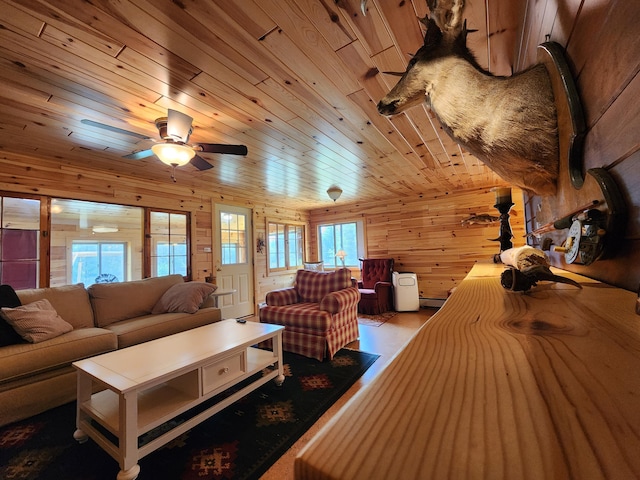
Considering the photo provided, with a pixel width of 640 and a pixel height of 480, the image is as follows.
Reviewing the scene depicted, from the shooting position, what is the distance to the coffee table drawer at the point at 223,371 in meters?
1.76

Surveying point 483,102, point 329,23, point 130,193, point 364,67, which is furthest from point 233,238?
point 483,102

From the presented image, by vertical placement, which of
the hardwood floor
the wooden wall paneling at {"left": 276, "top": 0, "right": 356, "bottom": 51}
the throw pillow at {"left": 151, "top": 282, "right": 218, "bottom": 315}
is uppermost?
the wooden wall paneling at {"left": 276, "top": 0, "right": 356, "bottom": 51}

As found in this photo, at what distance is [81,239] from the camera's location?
4.89 meters

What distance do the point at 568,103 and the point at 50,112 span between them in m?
2.88

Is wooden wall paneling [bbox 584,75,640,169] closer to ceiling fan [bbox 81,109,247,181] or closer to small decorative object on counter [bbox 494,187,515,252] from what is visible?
small decorative object on counter [bbox 494,187,515,252]

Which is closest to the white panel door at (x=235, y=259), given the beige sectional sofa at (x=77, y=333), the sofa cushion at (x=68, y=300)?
the beige sectional sofa at (x=77, y=333)

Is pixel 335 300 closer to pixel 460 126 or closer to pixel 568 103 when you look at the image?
pixel 460 126

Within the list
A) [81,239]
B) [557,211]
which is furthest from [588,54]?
[81,239]

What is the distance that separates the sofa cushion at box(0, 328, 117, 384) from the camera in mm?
1855

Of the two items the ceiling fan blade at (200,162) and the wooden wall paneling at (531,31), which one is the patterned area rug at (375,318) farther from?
the wooden wall paneling at (531,31)

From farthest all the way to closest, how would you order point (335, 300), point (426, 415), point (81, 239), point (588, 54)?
1. point (81, 239)
2. point (335, 300)
3. point (588, 54)
4. point (426, 415)

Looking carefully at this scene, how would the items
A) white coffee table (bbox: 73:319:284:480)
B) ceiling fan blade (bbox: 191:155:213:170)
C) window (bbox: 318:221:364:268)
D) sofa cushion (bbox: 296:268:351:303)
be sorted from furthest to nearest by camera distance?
window (bbox: 318:221:364:268) < sofa cushion (bbox: 296:268:351:303) < ceiling fan blade (bbox: 191:155:213:170) < white coffee table (bbox: 73:319:284:480)

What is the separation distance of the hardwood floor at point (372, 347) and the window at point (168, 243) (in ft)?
8.94

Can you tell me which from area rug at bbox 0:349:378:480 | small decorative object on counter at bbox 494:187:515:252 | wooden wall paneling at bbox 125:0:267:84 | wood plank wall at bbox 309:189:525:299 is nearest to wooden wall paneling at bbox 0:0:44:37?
wooden wall paneling at bbox 125:0:267:84
